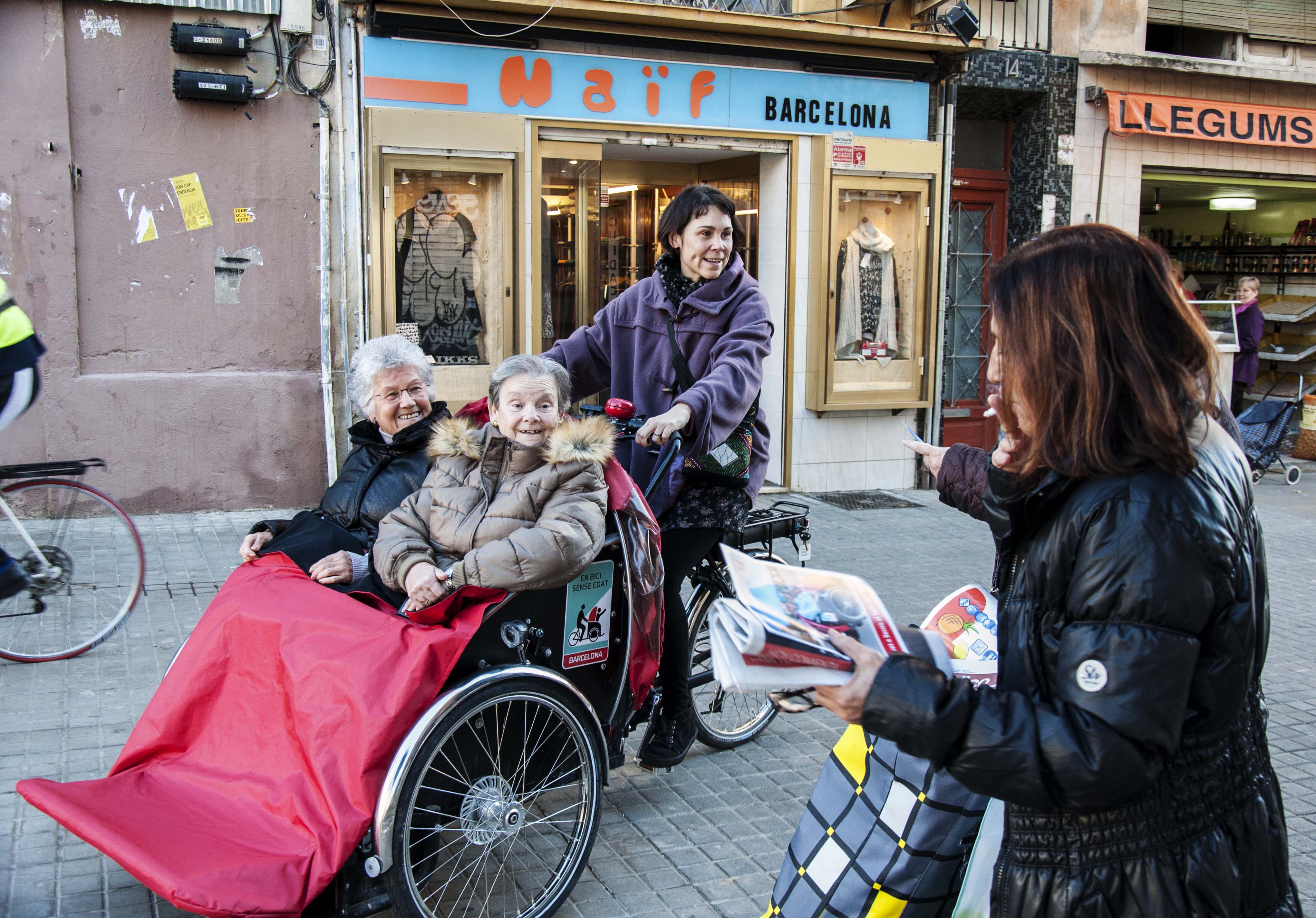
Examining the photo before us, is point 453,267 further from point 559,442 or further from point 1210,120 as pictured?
point 1210,120

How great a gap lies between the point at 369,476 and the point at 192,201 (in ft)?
17.1

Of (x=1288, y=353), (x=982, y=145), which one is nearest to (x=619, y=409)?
(x=982, y=145)

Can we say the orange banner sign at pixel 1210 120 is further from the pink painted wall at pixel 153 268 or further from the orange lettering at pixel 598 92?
the pink painted wall at pixel 153 268

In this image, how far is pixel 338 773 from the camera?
2686 millimetres

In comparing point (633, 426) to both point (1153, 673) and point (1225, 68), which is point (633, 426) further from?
point (1225, 68)

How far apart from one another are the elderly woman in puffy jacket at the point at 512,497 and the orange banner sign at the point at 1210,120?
9406mm

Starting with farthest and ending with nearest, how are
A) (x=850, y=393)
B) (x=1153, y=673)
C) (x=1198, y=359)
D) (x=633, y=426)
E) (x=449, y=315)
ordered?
(x=850, y=393), (x=449, y=315), (x=633, y=426), (x=1198, y=359), (x=1153, y=673)

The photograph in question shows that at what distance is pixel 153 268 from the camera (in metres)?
8.02

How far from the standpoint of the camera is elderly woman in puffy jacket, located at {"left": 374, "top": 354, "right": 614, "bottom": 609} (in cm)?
302

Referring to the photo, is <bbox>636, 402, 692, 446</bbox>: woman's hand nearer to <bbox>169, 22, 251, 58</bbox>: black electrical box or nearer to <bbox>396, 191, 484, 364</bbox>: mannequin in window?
<bbox>396, 191, 484, 364</bbox>: mannequin in window

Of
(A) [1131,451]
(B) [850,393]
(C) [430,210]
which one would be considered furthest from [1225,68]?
(A) [1131,451]

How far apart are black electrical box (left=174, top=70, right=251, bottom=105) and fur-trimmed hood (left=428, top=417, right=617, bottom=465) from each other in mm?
5650

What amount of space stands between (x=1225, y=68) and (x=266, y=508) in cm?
992

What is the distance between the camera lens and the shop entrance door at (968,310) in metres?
10.8
